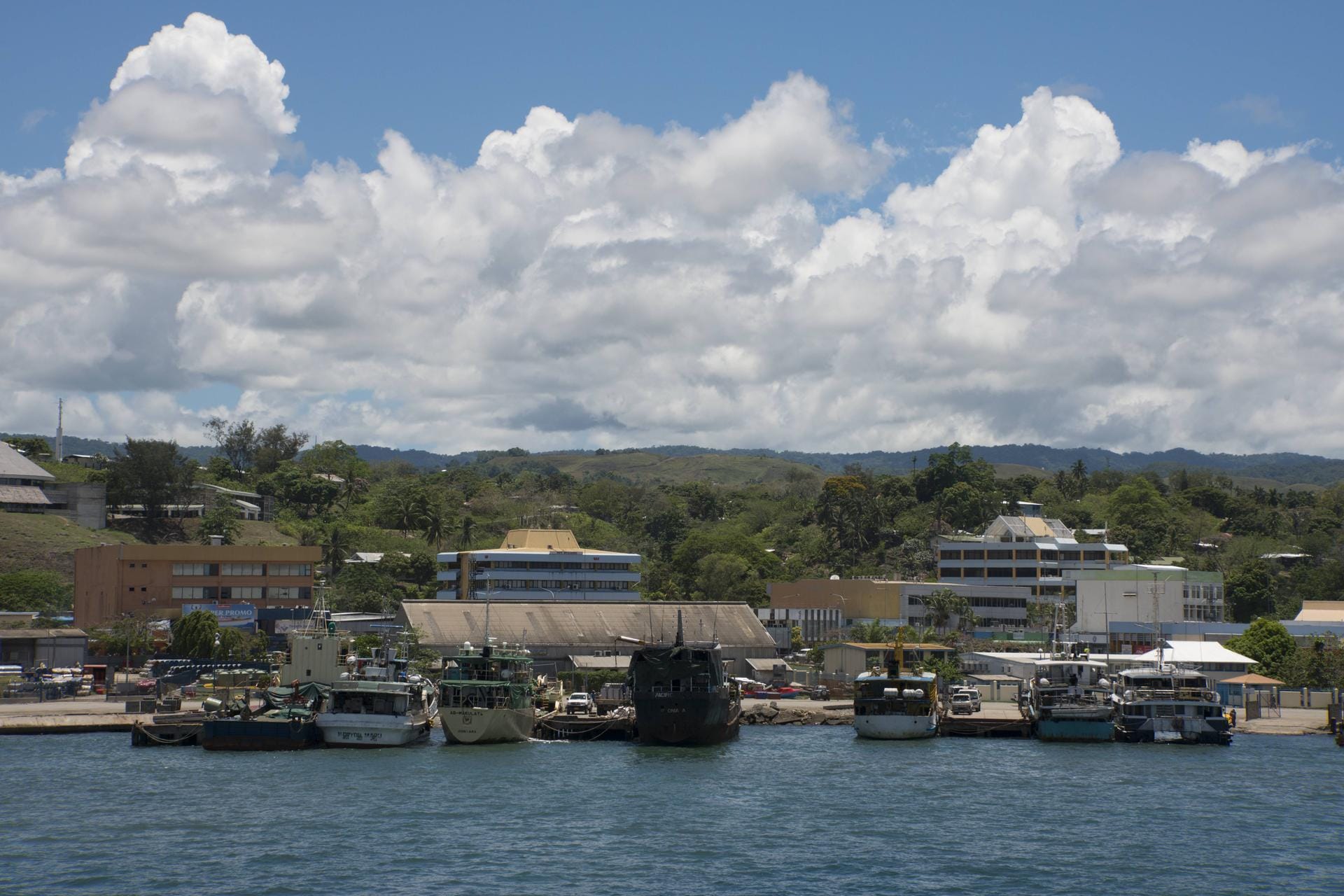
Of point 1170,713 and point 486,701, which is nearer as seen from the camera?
point 486,701

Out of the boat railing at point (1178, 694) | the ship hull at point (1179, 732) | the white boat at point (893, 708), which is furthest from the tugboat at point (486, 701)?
the boat railing at point (1178, 694)

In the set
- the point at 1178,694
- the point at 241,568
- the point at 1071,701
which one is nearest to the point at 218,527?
the point at 241,568

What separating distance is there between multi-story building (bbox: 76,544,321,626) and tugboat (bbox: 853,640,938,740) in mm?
76684

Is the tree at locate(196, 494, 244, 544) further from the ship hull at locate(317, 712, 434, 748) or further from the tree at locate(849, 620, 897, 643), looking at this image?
the ship hull at locate(317, 712, 434, 748)

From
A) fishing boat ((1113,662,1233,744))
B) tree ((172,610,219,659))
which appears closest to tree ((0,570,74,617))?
tree ((172,610,219,659))

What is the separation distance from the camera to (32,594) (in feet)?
493

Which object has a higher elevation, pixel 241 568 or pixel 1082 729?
pixel 241 568

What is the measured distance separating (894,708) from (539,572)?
246ft

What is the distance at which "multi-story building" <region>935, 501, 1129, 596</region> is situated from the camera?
547ft

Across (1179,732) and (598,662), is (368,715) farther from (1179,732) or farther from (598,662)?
(598,662)

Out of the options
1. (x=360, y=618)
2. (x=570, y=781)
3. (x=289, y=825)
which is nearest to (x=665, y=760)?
(x=570, y=781)

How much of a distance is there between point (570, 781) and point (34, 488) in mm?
142150

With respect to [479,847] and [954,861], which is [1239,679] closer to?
[954,861]

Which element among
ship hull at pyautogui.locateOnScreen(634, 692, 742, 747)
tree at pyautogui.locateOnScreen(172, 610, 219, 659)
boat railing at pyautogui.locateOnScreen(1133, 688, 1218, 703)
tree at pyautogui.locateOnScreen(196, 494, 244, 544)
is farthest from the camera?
tree at pyautogui.locateOnScreen(196, 494, 244, 544)
